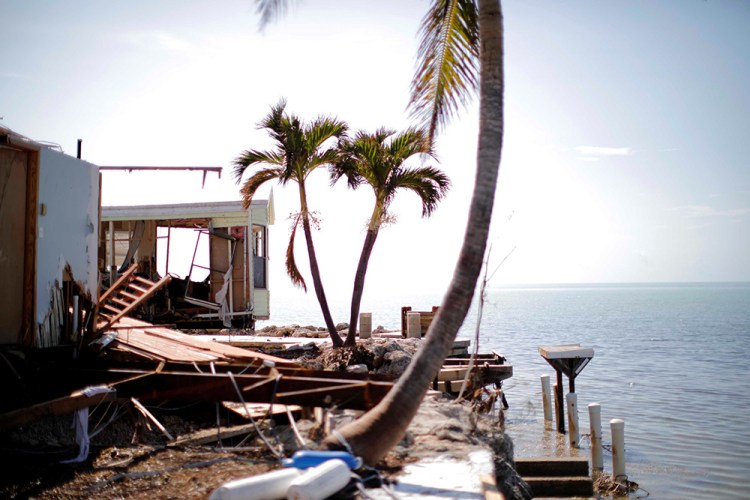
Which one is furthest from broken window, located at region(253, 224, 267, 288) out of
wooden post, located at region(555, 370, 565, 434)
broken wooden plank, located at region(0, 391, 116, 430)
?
broken wooden plank, located at region(0, 391, 116, 430)

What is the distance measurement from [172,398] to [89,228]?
4.46 metres

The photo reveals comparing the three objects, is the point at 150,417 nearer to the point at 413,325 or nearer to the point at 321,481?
the point at 321,481

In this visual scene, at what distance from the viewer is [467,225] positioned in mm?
5988

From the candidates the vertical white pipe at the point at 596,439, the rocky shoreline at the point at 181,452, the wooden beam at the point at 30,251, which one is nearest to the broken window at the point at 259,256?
the vertical white pipe at the point at 596,439

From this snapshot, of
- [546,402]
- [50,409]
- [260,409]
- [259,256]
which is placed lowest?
[546,402]

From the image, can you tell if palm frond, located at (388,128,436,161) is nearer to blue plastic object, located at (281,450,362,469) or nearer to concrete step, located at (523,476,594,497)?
concrete step, located at (523,476,594,497)

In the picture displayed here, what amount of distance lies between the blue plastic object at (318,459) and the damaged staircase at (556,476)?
7044 mm

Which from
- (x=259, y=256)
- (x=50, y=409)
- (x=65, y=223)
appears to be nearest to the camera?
(x=50, y=409)

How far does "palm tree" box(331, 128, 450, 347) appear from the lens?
17172 mm

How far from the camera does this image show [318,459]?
5.43 metres

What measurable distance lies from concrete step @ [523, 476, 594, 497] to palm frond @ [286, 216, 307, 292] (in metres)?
9.00

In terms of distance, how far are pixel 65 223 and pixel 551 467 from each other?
9534mm

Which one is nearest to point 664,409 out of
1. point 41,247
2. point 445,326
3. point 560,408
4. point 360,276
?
point 560,408

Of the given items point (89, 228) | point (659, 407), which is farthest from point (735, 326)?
point (89, 228)
